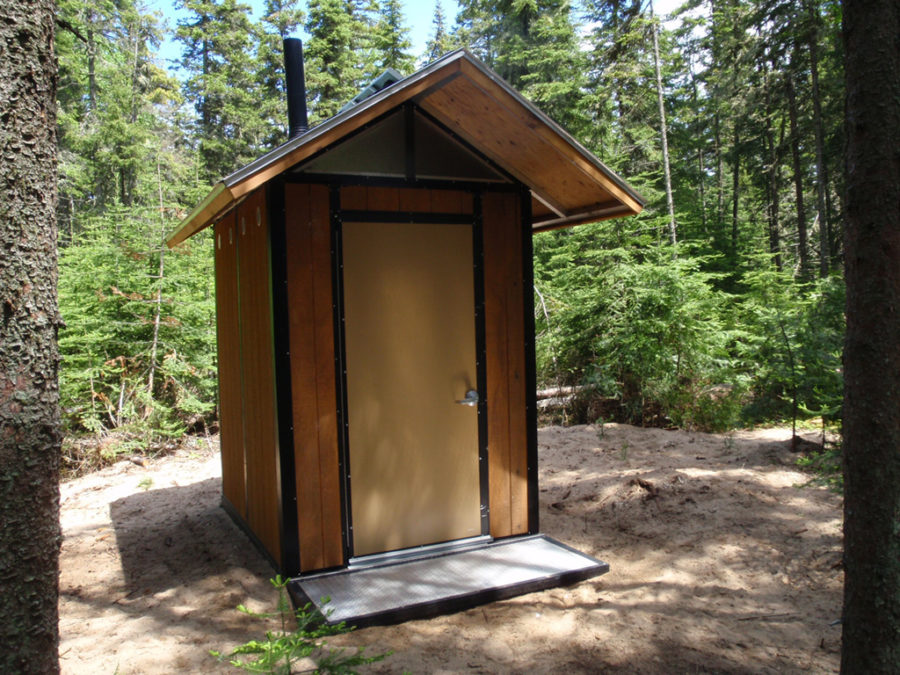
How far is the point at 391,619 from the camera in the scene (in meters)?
3.78

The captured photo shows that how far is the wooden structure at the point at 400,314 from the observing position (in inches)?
168

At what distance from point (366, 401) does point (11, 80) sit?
2869 mm

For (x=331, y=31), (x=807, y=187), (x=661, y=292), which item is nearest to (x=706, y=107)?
(x=807, y=187)

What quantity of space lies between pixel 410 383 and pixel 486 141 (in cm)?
185

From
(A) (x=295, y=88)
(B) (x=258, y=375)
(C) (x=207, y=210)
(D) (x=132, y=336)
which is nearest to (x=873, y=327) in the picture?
(B) (x=258, y=375)

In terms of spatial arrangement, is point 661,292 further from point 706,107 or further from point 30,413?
point 706,107

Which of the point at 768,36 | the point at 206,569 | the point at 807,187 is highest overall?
the point at 768,36

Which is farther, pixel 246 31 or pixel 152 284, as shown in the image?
pixel 246 31

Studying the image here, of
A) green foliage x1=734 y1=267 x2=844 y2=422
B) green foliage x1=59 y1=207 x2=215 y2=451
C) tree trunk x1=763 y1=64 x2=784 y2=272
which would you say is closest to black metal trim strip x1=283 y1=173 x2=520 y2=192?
green foliage x1=734 y1=267 x2=844 y2=422

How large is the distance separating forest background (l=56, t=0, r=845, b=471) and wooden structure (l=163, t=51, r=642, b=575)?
1.81 meters

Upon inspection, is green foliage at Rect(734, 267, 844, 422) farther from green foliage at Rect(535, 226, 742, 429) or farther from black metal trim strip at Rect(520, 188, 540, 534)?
black metal trim strip at Rect(520, 188, 540, 534)

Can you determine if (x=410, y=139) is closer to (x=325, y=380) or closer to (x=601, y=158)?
(x=325, y=380)

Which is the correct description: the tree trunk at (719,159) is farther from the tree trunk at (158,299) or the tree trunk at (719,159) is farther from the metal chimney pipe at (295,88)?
the metal chimney pipe at (295,88)

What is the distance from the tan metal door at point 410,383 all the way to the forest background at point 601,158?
89.5 inches
